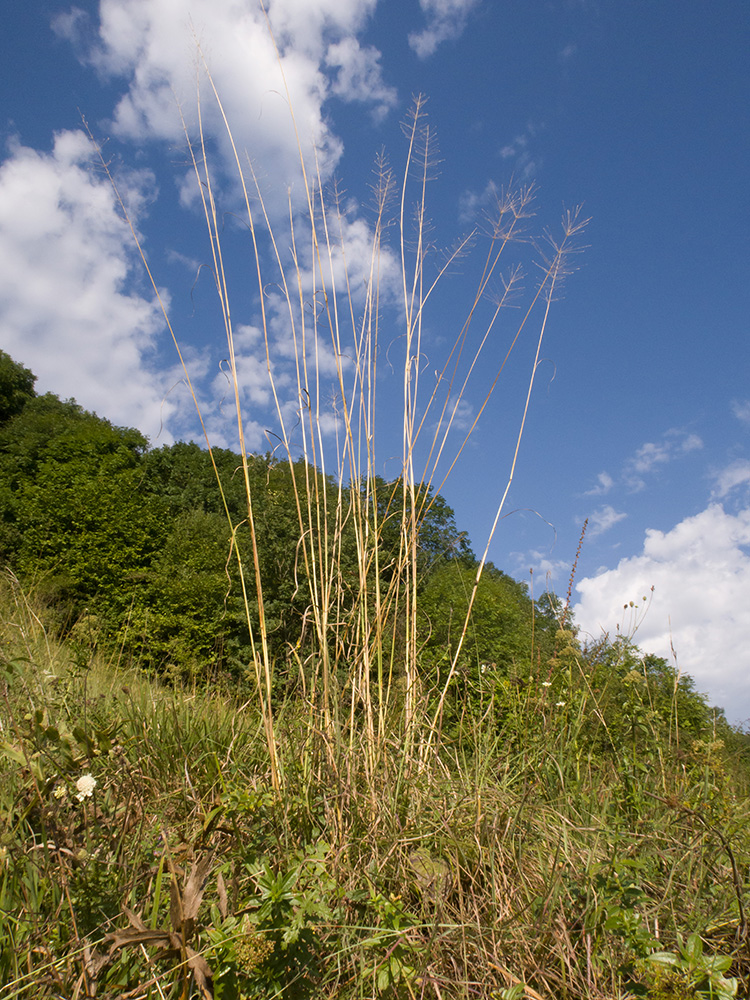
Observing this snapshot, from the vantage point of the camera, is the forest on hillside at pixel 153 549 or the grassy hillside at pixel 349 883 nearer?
the grassy hillside at pixel 349 883

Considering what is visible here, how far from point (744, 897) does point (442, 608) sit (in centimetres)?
491

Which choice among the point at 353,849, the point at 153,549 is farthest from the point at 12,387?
the point at 353,849

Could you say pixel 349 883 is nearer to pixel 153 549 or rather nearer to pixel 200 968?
pixel 200 968

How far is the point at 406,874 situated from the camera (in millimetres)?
1182

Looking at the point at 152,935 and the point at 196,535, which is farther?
the point at 196,535

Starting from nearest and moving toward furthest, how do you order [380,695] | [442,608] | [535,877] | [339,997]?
[339,997] → [535,877] → [380,695] → [442,608]

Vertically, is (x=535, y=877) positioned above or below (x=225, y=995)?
above

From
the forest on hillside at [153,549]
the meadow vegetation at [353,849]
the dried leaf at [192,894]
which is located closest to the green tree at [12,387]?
the forest on hillside at [153,549]

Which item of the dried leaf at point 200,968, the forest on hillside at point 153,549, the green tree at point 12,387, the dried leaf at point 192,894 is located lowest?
the dried leaf at point 200,968

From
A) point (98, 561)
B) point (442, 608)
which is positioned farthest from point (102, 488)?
point (442, 608)

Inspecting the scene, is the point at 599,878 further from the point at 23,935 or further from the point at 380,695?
the point at 23,935

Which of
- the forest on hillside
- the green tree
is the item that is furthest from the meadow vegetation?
the green tree

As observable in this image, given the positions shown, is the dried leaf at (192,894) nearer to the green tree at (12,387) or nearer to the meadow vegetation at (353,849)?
the meadow vegetation at (353,849)

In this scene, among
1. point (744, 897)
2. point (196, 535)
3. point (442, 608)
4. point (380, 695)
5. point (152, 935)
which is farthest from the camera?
point (196, 535)
